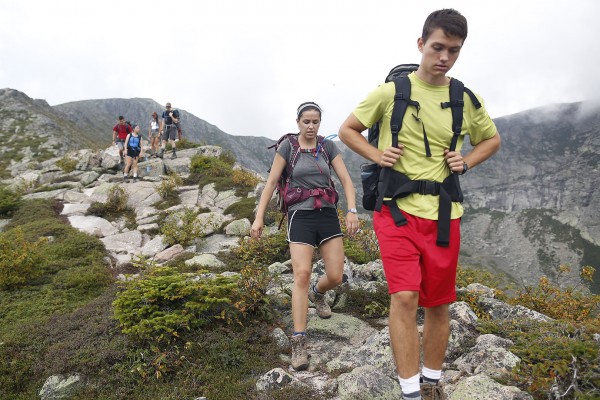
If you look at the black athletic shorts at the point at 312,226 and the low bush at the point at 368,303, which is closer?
the black athletic shorts at the point at 312,226

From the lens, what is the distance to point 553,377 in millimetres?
3117

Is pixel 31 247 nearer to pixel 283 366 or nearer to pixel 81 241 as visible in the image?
pixel 81 241

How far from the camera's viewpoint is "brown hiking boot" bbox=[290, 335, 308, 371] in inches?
170

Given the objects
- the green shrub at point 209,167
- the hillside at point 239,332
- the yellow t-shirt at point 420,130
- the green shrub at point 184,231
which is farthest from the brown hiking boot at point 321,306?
the green shrub at point 209,167

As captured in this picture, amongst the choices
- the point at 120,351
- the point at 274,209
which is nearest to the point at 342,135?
the point at 120,351

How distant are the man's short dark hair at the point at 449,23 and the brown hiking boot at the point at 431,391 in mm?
2751

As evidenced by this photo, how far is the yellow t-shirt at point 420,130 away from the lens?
9.62ft

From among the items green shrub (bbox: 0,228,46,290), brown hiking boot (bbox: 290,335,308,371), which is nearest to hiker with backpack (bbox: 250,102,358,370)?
brown hiking boot (bbox: 290,335,308,371)

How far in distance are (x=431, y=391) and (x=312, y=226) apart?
221 centimetres

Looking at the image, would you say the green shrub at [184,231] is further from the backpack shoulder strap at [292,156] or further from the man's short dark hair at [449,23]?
the man's short dark hair at [449,23]

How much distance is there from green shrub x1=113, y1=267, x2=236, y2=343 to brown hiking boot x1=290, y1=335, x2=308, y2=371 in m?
1.06

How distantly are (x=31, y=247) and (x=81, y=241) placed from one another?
6.27 feet

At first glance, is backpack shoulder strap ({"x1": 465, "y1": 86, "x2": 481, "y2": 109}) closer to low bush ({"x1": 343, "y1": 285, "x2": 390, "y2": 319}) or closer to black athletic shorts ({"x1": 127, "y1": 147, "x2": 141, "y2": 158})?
low bush ({"x1": 343, "y1": 285, "x2": 390, "y2": 319})

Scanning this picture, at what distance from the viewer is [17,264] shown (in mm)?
7207
